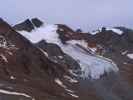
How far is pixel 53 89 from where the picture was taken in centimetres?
8350

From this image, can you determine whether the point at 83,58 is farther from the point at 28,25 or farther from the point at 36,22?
the point at 36,22

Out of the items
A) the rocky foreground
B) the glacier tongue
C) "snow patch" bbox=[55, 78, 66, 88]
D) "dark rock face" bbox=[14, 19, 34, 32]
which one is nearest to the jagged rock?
the rocky foreground

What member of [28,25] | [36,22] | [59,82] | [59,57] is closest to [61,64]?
[59,57]

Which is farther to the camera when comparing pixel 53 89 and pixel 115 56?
pixel 115 56

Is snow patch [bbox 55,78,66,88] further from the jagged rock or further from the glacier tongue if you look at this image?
the jagged rock

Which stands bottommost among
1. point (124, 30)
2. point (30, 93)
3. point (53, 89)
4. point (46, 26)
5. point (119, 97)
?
point (30, 93)

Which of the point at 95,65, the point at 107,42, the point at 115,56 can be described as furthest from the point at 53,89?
the point at 107,42

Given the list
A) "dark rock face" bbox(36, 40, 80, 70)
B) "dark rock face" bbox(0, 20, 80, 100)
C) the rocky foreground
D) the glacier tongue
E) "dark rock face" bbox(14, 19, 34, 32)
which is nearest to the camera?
"dark rock face" bbox(0, 20, 80, 100)

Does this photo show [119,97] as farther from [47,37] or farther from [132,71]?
[47,37]

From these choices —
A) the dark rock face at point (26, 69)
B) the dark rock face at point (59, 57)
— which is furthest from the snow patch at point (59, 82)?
the dark rock face at point (59, 57)

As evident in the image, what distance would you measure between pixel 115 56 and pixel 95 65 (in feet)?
72.2

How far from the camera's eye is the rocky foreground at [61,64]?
79.7 metres

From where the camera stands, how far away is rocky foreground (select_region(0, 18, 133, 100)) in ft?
261

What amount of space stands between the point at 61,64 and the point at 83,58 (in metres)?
13.1
